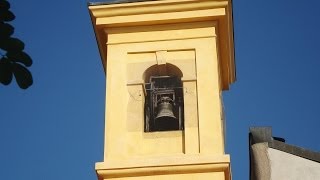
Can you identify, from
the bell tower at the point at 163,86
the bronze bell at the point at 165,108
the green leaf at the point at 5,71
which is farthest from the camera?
the bronze bell at the point at 165,108

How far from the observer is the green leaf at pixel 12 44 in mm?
2658

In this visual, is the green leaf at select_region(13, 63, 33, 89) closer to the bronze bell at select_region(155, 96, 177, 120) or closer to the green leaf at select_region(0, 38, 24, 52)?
the green leaf at select_region(0, 38, 24, 52)

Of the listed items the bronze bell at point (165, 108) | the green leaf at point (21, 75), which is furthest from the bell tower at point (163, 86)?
the green leaf at point (21, 75)

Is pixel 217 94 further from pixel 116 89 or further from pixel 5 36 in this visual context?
pixel 5 36

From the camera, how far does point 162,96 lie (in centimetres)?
895

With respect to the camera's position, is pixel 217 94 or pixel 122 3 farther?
pixel 122 3

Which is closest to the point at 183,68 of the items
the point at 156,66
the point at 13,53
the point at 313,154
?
the point at 156,66

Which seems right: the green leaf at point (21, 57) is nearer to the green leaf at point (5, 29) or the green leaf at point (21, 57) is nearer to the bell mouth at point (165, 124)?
the green leaf at point (5, 29)

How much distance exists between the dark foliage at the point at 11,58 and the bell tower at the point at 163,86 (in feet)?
17.9

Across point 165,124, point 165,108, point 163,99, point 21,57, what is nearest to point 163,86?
point 163,99

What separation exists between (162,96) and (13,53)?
249 inches

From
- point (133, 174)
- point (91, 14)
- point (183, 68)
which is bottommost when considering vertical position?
point (133, 174)

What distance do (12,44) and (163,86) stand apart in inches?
257

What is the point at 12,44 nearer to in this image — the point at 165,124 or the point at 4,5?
the point at 4,5
